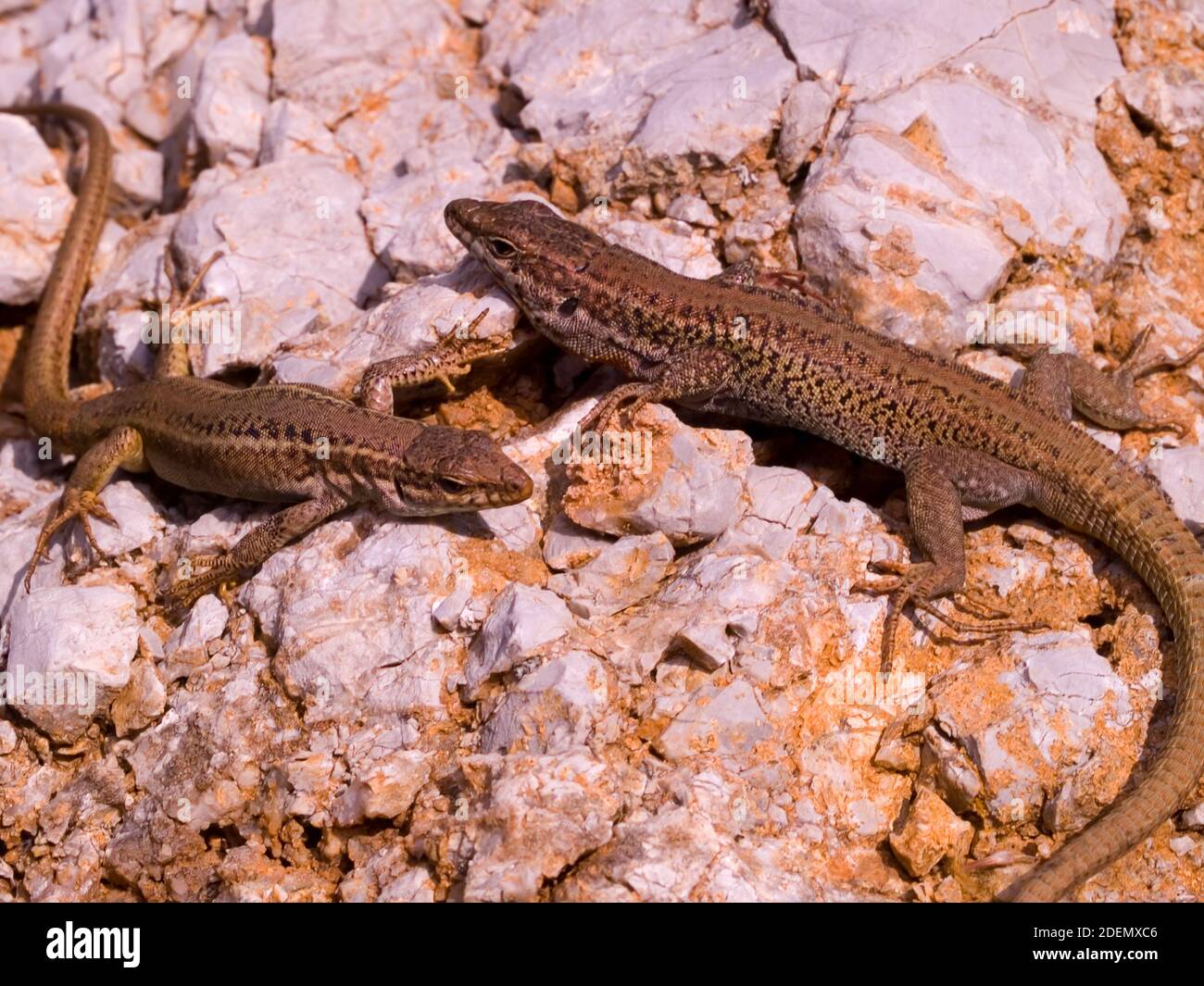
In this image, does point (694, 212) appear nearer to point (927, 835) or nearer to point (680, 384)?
point (680, 384)

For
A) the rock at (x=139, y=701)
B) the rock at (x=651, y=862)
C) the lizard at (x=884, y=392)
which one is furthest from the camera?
the rock at (x=139, y=701)

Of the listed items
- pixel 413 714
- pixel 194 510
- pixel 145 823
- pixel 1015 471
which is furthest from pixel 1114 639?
pixel 194 510

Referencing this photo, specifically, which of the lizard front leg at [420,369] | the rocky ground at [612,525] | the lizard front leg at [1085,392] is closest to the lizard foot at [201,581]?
the rocky ground at [612,525]

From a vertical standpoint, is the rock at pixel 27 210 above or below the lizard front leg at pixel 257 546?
above

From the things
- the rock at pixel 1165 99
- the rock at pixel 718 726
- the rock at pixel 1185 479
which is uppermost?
the rock at pixel 1165 99

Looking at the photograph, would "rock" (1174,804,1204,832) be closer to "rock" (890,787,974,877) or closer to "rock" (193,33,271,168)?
"rock" (890,787,974,877)

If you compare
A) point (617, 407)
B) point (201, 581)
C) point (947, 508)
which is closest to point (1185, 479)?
point (947, 508)

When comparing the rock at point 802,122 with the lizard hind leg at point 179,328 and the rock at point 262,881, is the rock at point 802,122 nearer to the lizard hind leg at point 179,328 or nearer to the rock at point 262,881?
the lizard hind leg at point 179,328
